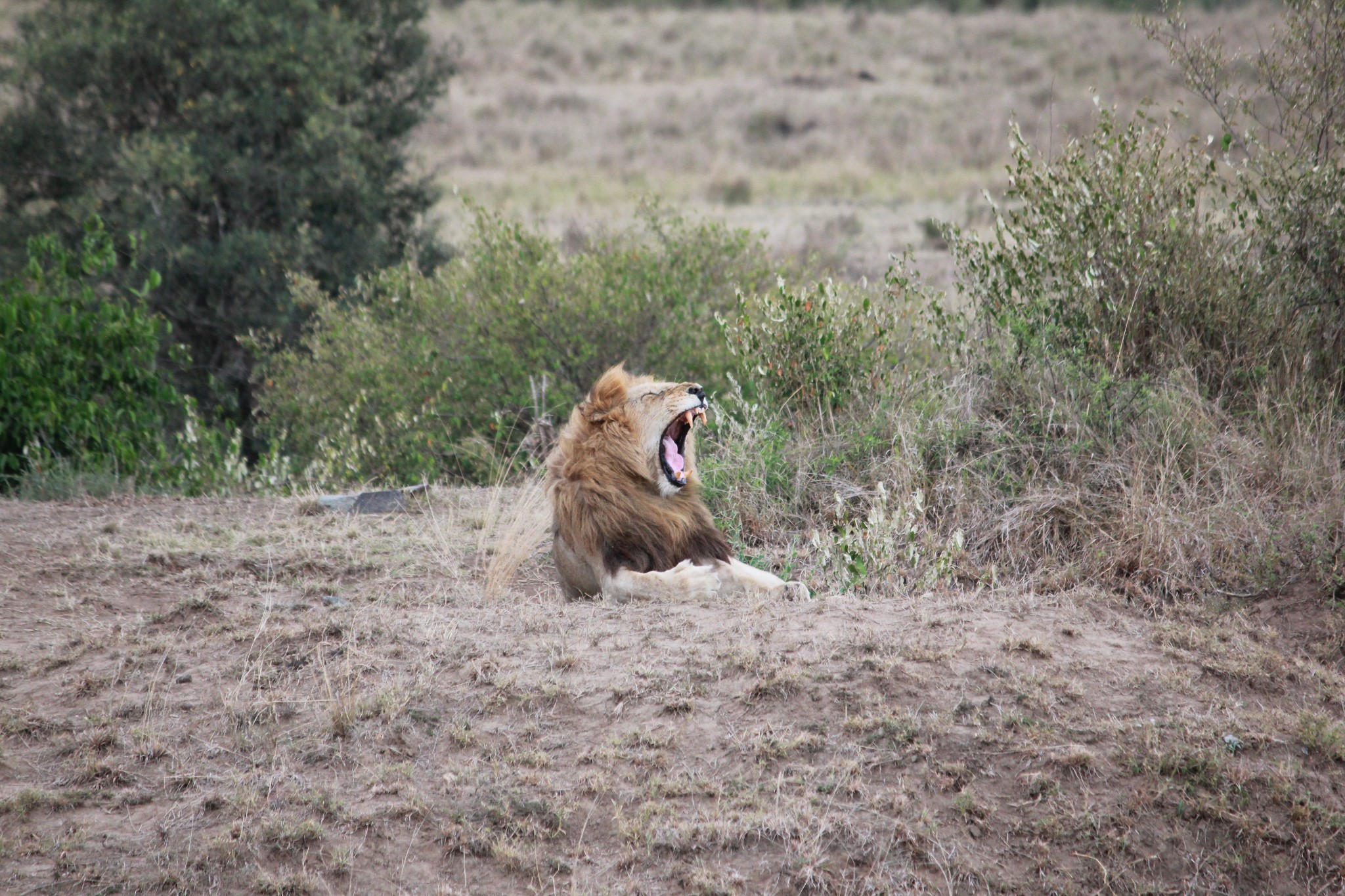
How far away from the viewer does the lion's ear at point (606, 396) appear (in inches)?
222

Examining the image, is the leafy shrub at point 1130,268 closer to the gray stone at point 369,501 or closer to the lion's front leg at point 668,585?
the lion's front leg at point 668,585

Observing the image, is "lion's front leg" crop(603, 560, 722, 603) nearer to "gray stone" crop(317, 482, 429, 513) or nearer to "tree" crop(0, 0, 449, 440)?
"gray stone" crop(317, 482, 429, 513)

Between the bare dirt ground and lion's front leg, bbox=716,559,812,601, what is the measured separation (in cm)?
35

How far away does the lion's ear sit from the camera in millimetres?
5648

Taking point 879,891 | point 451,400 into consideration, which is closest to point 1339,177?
point 879,891

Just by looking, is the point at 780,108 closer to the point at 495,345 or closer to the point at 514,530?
the point at 495,345

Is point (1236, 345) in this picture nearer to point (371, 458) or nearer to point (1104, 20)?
point (371, 458)

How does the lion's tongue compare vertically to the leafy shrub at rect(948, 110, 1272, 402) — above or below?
below

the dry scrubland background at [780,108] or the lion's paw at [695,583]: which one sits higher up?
the dry scrubland background at [780,108]

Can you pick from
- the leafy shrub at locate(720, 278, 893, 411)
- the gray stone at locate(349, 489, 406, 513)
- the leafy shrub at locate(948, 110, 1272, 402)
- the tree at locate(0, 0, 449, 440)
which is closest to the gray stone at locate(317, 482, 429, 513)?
the gray stone at locate(349, 489, 406, 513)

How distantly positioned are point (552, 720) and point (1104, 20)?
43377mm

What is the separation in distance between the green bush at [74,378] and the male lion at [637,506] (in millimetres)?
4289

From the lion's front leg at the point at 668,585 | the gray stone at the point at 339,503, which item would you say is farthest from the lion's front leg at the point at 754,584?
the gray stone at the point at 339,503

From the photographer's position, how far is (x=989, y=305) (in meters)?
7.70
